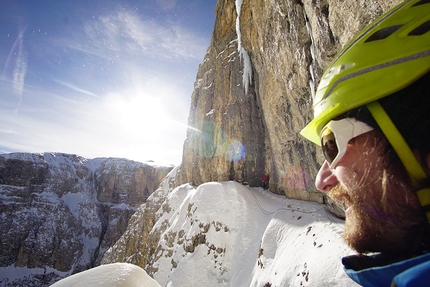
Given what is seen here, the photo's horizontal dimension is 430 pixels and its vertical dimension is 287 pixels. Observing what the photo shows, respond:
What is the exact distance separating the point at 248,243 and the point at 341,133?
1179cm

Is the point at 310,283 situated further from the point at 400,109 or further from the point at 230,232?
the point at 230,232

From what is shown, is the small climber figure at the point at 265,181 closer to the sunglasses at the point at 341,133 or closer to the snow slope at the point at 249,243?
the snow slope at the point at 249,243

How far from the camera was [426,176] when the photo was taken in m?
0.95

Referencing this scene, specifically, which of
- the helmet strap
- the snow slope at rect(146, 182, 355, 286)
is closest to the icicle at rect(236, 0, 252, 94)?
the snow slope at rect(146, 182, 355, 286)

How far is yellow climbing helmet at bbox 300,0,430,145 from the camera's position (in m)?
1.04

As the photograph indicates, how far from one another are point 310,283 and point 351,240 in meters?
5.43

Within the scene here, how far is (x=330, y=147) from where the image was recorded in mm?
1415

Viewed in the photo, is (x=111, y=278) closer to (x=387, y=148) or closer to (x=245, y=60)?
(x=387, y=148)

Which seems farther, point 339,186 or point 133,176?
point 133,176

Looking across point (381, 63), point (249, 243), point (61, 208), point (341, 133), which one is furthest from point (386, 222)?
point (61, 208)

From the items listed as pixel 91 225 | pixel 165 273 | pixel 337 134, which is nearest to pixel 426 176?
pixel 337 134

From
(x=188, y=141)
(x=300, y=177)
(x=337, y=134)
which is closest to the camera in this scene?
(x=337, y=134)

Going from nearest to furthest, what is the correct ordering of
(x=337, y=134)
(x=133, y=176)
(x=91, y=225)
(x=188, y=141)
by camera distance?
(x=337, y=134), (x=188, y=141), (x=91, y=225), (x=133, y=176)

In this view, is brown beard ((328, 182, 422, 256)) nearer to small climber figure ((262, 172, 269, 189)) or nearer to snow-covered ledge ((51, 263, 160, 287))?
snow-covered ledge ((51, 263, 160, 287))
